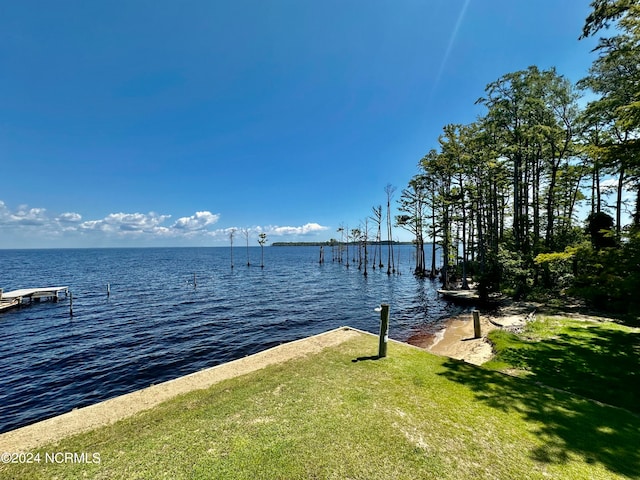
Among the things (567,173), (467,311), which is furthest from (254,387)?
(567,173)

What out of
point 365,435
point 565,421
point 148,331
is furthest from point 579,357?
point 148,331

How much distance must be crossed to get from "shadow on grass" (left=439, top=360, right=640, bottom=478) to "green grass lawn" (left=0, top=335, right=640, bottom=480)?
0.02m

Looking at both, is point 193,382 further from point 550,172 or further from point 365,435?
point 550,172

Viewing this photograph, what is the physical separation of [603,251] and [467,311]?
1243 cm

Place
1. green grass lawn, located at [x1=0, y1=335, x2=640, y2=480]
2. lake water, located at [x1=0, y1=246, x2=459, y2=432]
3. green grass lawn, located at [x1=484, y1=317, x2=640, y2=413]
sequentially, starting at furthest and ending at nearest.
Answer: lake water, located at [x1=0, y1=246, x2=459, y2=432]
green grass lawn, located at [x1=484, y1=317, x2=640, y2=413]
green grass lawn, located at [x1=0, y1=335, x2=640, y2=480]

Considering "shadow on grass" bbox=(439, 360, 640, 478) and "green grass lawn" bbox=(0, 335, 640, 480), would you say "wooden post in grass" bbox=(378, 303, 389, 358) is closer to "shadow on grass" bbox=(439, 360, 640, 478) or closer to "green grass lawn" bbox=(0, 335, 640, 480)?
"green grass lawn" bbox=(0, 335, 640, 480)

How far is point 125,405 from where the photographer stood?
17.0 feet

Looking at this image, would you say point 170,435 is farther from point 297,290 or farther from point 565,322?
point 297,290

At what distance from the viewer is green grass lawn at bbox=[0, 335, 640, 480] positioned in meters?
3.41

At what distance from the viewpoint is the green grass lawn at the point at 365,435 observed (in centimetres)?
341

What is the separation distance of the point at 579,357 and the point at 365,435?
8.02 m

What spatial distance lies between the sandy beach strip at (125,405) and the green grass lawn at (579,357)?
5.73 meters

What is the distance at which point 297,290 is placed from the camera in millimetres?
28781

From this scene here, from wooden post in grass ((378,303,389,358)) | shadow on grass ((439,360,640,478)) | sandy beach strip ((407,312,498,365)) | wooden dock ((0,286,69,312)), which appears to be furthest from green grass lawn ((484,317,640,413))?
wooden dock ((0,286,69,312))
